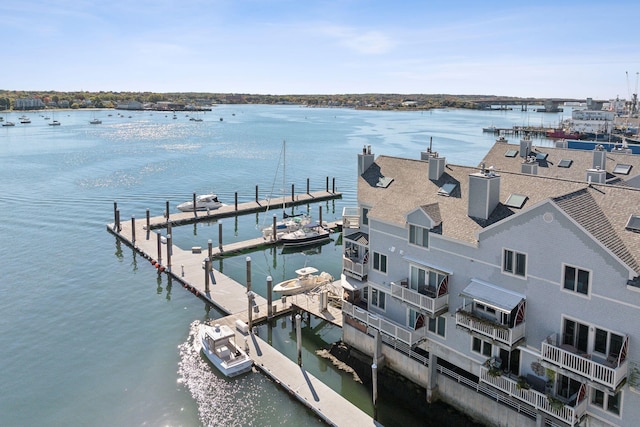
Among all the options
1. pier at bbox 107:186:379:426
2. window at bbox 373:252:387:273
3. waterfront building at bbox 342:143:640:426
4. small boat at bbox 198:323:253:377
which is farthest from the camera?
small boat at bbox 198:323:253:377

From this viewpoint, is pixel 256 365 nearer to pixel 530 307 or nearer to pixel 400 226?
pixel 400 226

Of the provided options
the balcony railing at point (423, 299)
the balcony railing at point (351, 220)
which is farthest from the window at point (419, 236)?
the balcony railing at point (351, 220)

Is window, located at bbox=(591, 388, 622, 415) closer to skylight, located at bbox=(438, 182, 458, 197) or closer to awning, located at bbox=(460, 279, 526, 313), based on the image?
awning, located at bbox=(460, 279, 526, 313)

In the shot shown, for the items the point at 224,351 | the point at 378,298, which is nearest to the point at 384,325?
the point at 378,298

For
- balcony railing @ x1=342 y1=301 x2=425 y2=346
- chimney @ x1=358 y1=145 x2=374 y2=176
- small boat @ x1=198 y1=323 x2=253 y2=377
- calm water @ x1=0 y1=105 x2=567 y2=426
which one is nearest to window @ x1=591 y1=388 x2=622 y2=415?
balcony railing @ x1=342 y1=301 x2=425 y2=346

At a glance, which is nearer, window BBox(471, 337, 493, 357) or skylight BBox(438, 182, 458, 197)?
window BBox(471, 337, 493, 357)

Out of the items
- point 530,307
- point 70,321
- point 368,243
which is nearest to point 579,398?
point 530,307

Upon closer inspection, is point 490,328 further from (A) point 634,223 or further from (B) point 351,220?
(B) point 351,220
